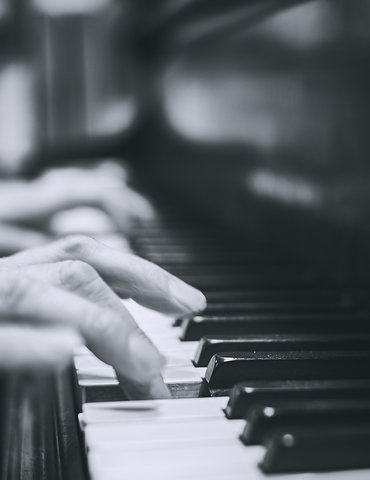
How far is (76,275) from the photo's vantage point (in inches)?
28.3

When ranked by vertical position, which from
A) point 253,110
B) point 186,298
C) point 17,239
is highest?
point 253,110

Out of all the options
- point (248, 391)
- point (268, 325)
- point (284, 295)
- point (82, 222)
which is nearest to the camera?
point (248, 391)

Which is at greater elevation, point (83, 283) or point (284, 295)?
point (83, 283)

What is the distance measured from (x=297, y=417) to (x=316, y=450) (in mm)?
51

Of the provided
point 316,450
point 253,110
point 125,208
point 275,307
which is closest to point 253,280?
point 275,307

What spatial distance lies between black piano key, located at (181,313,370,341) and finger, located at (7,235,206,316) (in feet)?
0.38

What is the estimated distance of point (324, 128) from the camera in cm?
115

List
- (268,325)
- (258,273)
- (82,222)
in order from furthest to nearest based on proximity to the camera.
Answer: (82,222) < (258,273) < (268,325)

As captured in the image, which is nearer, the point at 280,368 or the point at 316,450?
the point at 316,450

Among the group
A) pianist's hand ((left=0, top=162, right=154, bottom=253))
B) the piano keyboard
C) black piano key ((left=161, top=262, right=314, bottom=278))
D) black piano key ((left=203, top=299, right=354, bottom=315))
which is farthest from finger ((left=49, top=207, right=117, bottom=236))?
black piano key ((left=203, top=299, right=354, bottom=315))

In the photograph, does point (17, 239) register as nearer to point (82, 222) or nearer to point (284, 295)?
point (82, 222)

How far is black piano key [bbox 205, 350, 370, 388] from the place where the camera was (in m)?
0.74

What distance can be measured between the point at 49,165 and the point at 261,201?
2.82 m

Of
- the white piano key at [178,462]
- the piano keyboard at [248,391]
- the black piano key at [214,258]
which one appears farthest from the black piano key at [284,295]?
the white piano key at [178,462]
